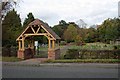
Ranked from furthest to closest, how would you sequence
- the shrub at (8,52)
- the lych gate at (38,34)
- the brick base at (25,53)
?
the shrub at (8,52) → the brick base at (25,53) → the lych gate at (38,34)

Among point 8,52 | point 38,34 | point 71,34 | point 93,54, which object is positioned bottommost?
point 93,54

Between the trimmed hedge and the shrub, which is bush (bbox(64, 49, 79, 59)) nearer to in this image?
the trimmed hedge

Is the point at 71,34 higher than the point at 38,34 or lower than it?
higher

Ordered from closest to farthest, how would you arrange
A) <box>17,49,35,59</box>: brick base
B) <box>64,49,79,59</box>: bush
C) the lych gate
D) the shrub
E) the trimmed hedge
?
the trimmed hedge → the lych gate → <box>64,49,79,59</box>: bush → <box>17,49,35,59</box>: brick base → the shrub

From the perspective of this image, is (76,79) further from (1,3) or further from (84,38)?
(84,38)

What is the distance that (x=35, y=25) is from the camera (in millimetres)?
29594

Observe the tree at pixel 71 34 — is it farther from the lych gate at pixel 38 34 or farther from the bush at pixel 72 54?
the bush at pixel 72 54

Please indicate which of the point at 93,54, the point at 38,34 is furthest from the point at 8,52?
the point at 93,54

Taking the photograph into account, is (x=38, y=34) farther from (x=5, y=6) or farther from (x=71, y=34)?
(x=71, y=34)

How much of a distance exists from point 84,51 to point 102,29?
62.2 metres

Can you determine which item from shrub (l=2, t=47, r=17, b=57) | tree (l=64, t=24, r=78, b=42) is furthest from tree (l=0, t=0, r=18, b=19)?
tree (l=64, t=24, r=78, b=42)

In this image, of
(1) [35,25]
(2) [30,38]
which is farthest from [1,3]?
(1) [35,25]

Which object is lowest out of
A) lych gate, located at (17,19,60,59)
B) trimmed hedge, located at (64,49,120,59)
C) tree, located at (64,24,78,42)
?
trimmed hedge, located at (64,49,120,59)

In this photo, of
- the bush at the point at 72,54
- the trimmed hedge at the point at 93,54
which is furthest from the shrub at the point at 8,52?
the trimmed hedge at the point at 93,54
